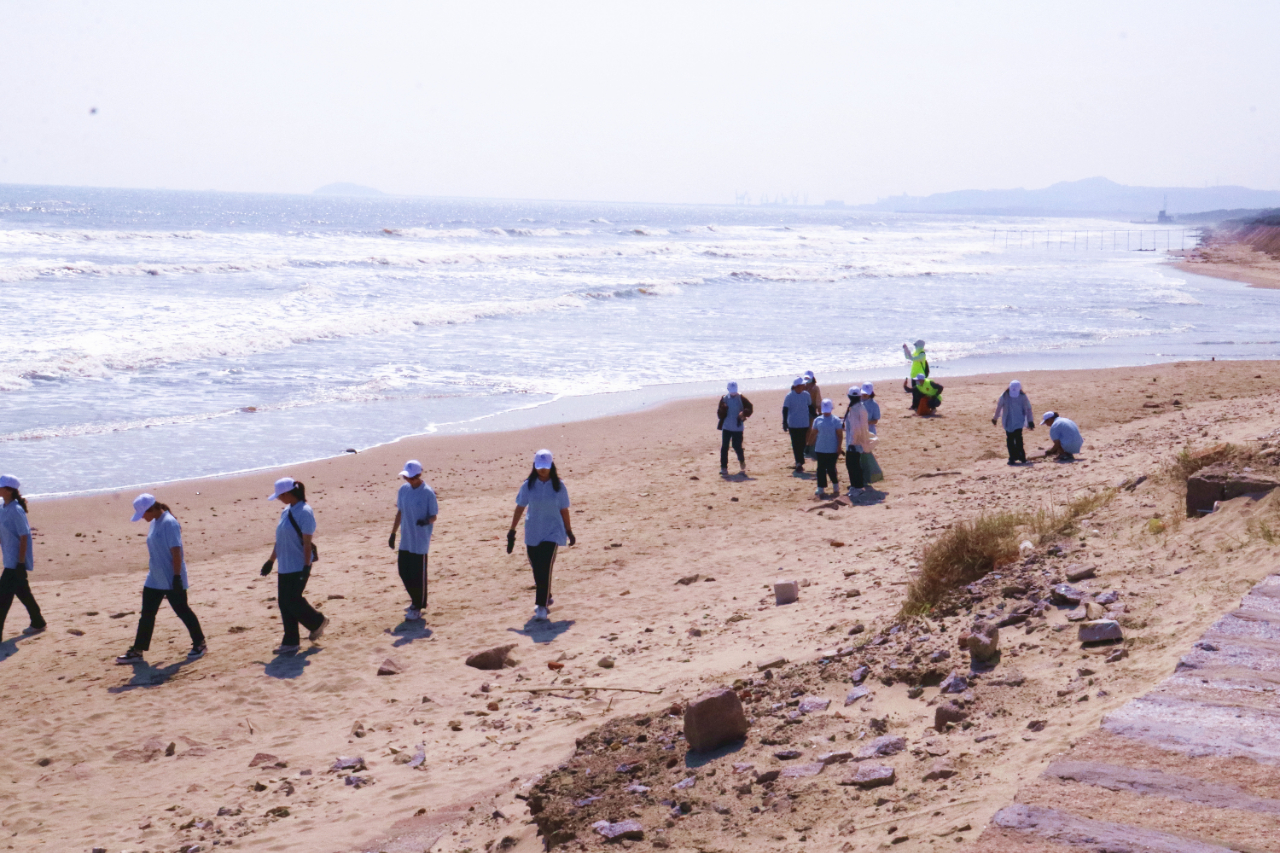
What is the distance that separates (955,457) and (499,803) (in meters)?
10.3

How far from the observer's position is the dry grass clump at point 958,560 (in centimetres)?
714

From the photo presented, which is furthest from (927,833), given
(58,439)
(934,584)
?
(58,439)

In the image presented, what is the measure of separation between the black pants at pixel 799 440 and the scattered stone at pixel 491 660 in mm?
6958

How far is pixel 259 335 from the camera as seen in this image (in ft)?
91.8

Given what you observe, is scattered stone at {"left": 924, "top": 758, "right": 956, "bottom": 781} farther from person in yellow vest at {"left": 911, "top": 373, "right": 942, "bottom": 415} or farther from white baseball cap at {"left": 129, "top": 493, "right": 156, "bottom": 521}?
person in yellow vest at {"left": 911, "top": 373, "right": 942, "bottom": 415}

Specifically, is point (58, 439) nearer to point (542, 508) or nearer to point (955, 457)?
point (542, 508)

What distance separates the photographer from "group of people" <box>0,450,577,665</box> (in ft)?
28.0

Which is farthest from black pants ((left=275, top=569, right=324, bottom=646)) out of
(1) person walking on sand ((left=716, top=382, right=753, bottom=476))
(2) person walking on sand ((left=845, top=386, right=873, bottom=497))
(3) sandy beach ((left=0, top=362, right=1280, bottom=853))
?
(1) person walking on sand ((left=716, top=382, right=753, bottom=476))

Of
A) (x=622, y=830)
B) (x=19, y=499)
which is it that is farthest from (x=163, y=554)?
(x=622, y=830)

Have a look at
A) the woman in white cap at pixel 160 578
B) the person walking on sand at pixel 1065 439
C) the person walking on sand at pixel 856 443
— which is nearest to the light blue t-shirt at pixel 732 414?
the person walking on sand at pixel 856 443

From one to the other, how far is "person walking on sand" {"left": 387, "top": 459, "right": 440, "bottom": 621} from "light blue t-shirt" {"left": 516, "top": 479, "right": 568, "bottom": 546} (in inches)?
32.4

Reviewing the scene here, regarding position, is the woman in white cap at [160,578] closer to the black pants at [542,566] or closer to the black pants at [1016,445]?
the black pants at [542,566]

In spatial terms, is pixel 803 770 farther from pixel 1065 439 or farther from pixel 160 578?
pixel 1065 439

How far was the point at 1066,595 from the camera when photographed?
20.3 feet
